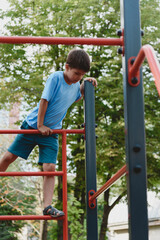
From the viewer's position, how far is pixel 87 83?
7.30 ft

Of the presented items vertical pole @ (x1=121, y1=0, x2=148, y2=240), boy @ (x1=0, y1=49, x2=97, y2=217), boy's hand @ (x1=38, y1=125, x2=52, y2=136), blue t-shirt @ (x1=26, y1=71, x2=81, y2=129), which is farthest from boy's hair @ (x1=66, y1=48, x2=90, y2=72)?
vertical pole @ (x1=121, y1=0, x2=148, y2=240)

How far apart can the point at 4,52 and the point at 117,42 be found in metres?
7.47

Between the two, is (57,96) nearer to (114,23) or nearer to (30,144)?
(30,144)

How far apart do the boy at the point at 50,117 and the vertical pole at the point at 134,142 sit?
1005 mm

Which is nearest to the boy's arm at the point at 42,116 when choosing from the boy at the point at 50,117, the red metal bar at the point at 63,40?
the boy at the point at 50,117

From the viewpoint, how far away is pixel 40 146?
222 cm

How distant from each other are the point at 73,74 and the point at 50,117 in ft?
1.06

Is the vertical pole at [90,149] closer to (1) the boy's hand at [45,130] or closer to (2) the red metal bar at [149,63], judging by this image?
(1) the boy's hand at [45,130]

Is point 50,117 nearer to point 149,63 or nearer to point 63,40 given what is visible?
point 63,40

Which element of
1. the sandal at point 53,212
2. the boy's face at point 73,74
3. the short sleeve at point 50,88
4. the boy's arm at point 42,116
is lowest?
the sandal at point 53,212

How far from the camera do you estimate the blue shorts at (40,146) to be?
221cm

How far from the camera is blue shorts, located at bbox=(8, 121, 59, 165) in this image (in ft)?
7.25

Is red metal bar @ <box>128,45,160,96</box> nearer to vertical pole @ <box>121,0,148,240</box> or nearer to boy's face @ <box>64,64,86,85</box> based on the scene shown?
vertical pole @ <box>121,0,148,240</box>

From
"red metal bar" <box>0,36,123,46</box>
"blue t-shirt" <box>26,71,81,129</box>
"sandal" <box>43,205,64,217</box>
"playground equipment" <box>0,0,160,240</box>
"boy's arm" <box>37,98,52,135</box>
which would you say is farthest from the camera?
"blue t-shirt" <box>26,71,81,129</box>
